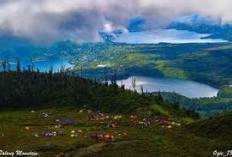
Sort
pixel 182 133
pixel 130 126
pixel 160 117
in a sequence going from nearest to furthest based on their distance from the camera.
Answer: pixel 182 133 → pixel 130 126 → pixel 160 117

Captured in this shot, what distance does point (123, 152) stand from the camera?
110 m

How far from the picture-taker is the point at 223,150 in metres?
104

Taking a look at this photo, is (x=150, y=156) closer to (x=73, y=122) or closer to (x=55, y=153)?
(x=55, y=153)

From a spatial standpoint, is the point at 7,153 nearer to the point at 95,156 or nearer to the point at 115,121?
the point at 95,156

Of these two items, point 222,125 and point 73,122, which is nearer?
point 222,125

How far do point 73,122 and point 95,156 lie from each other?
8252 centimetres

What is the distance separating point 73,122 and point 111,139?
60846 mm

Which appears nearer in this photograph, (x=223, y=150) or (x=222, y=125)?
(x=223, y=150)

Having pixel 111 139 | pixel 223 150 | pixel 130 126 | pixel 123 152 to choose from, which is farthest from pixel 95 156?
→ pixel 130 126

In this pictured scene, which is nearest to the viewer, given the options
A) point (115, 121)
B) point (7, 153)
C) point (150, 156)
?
point (150, 156)

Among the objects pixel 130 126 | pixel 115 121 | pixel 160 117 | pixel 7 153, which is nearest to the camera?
pixel 7 153

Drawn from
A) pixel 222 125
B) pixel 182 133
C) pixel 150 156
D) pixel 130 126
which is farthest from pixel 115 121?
pixel 150 156

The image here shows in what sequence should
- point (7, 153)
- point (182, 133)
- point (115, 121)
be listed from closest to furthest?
point (7, 153), point (182, 133), point (115, 121)

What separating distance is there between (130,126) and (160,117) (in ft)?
114
